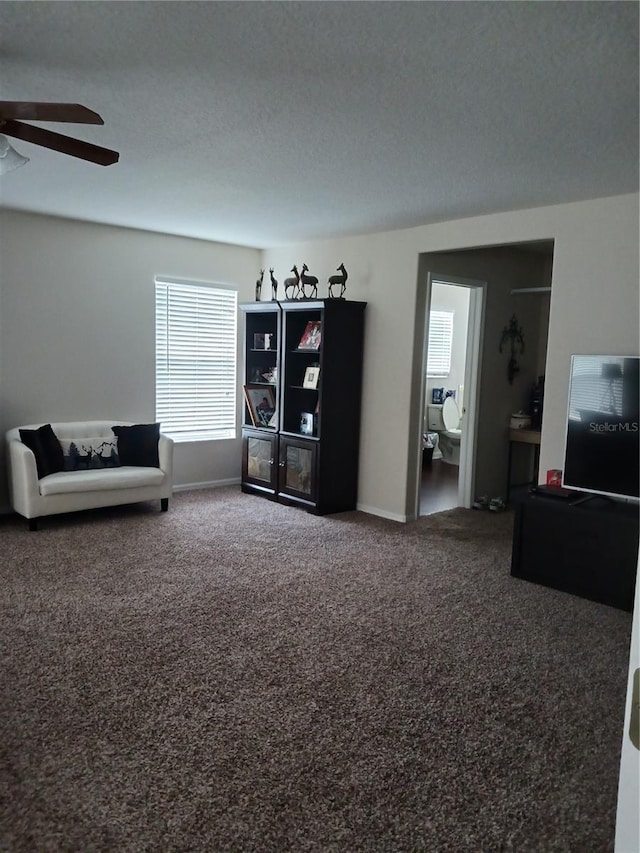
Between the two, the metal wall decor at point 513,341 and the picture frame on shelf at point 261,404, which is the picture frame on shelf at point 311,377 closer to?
the picture frame on shelf at point 261,404

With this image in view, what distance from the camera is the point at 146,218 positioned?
5477mm

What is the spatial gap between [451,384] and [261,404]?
11.7 ft

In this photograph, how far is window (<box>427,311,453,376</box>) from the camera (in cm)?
876

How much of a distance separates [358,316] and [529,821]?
14.4ft

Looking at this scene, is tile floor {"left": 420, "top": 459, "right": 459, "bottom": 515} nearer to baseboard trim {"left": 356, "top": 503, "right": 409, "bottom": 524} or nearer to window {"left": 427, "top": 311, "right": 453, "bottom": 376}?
baseboard trim {"left": 356, "top": 503, "right": 409, "bottom": 524}

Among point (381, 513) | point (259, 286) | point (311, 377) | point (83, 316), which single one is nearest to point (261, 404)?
point (311, 377)

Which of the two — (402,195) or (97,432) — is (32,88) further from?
(97,432)

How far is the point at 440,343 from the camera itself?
29.1 ft

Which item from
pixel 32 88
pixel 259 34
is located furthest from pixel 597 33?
pixel 32 88

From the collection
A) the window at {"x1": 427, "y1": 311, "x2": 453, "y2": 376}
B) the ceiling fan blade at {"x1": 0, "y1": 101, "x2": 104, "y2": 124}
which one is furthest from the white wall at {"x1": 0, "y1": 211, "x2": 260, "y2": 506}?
the ceiling fan blade at {"x1": 0, "y1": 101, "x2": 104, "y2": 124}

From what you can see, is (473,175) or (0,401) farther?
(0,401)

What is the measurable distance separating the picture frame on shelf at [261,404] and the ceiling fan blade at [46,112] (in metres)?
4.27

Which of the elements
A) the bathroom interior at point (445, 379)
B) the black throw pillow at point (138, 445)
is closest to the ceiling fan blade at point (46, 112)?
the black throw pillow at point (138, 445)

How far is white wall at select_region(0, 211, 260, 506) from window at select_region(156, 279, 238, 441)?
133 mm
